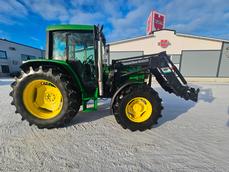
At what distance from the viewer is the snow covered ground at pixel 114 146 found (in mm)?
1814

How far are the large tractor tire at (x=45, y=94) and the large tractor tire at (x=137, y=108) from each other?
95cm

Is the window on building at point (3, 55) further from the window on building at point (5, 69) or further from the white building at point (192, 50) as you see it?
the white building at point (192, 50)

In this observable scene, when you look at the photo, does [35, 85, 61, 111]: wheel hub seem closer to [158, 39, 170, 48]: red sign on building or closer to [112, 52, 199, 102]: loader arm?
[112, 52, 199, 102]: loader arm

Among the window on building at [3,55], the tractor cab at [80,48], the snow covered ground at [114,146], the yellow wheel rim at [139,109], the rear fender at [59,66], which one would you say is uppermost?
the window on building at [3,55]

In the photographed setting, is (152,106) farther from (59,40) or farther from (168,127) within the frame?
(59,40)

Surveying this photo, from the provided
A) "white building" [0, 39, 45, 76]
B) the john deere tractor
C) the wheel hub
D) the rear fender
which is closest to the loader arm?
the john deere tractor

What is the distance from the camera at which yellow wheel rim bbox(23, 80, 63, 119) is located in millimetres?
2793

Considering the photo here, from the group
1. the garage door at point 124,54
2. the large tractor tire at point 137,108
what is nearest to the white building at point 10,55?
the garage door at point 124,54

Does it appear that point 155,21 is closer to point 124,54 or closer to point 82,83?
point 124,54

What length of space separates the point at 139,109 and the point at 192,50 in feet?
44.9

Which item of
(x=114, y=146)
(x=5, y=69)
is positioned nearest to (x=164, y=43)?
(x=114, y=146)

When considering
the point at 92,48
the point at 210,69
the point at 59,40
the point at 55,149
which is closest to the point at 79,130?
the point at 55,149

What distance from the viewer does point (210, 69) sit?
44.1 feet

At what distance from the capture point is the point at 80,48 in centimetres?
305
